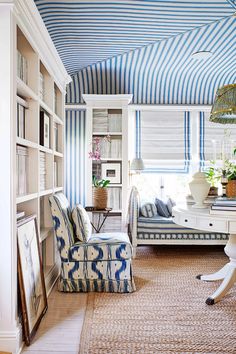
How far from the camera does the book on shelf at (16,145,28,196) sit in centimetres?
258

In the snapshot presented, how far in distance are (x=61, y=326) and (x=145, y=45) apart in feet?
10.2

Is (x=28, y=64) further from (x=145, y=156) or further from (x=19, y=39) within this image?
(x=145, y=156)

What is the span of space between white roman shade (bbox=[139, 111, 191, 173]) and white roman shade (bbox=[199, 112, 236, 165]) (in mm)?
240

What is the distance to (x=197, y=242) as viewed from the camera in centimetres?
471

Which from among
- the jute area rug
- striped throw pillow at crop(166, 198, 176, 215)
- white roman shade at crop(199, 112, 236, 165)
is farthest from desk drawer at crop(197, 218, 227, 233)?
white roman shade at crop(199, 112, 236, 165)

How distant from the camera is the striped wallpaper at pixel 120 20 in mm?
2990

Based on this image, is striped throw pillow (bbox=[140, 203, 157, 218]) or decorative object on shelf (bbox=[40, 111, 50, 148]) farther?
striped throw pillow (bbox=[140, 203, 157, 218])

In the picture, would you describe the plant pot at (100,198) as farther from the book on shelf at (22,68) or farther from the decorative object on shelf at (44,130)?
the book on shelf at (22,68)

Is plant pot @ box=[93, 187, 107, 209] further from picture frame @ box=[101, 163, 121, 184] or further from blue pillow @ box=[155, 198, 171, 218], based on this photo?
blue pillow @ box=[155, 198, 171, 218]

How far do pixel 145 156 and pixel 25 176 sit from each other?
Answer: 319 centimetres

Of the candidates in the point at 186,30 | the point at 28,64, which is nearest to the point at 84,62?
the point at 186,30

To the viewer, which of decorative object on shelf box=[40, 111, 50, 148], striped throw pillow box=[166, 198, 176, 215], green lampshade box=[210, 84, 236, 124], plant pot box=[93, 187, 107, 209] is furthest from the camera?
striped throw pillow box=[166, 198, 176, 215]

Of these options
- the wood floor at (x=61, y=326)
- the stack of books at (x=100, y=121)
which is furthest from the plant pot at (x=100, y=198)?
the wood floor at (x=61, y=326)

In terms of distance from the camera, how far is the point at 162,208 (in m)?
5.08
